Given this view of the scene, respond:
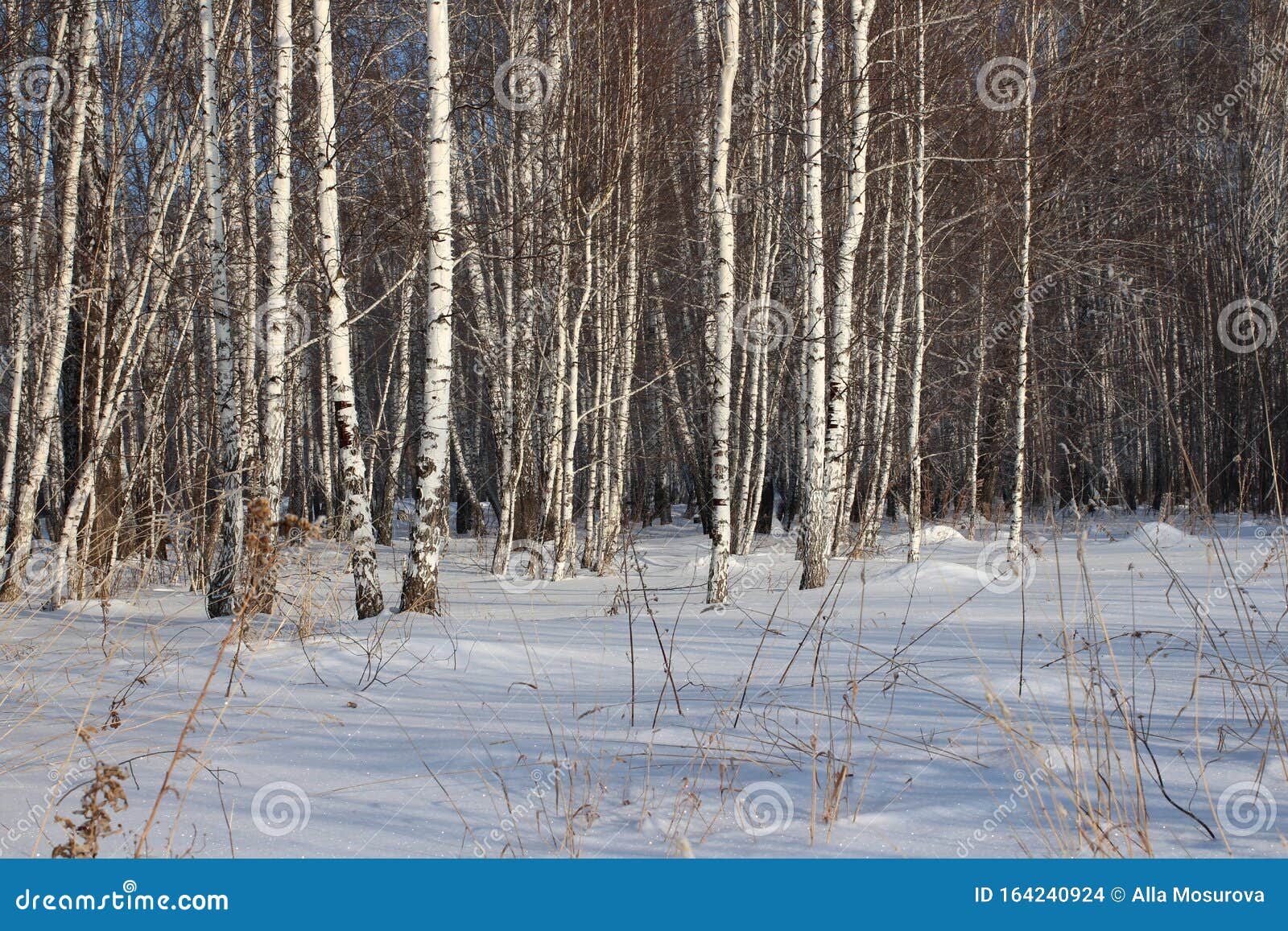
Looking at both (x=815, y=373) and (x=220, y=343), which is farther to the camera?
(x=815, y=373)

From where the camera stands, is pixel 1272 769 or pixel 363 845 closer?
pixel 363 845

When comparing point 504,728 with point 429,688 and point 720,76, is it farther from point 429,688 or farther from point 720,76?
point 720,76

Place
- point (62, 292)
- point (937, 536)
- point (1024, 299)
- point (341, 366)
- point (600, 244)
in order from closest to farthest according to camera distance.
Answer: point (341, 366) → point (62, 292) → point (1024, 299) → point (600, 244) → point (937, 536)

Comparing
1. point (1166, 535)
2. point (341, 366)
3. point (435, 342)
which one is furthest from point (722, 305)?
point (1166, 535)

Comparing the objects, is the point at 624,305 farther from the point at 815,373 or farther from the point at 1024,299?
the point at 1024,299

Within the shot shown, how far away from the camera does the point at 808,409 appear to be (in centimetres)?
780

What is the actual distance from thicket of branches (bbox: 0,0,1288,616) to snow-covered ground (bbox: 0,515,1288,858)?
0.65 metres

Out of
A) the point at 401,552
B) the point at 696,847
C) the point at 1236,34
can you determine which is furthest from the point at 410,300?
the point at 1236,34

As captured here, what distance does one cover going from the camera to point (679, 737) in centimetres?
319

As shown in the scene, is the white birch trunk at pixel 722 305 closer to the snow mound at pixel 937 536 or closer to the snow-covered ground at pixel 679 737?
the snow-covered ground at pixel 679 737

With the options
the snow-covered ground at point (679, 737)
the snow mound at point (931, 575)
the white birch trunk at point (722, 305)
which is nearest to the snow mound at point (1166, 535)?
the snow mound at point (931, 575)

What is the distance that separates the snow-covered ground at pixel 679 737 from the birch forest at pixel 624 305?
69 millimetres

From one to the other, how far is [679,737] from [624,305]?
9.05 meters

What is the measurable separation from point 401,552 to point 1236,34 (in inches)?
757
